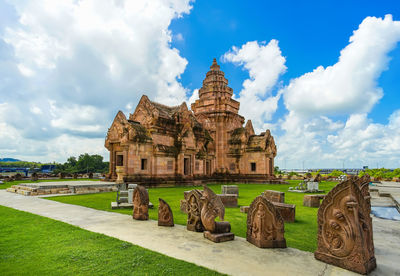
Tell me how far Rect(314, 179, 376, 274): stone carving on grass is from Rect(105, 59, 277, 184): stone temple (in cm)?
1773

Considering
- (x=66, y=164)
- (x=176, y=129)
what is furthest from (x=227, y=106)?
(x=66, y=164)

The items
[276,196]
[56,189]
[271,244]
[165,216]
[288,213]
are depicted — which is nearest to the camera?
[271,244]

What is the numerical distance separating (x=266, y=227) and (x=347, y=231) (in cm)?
163

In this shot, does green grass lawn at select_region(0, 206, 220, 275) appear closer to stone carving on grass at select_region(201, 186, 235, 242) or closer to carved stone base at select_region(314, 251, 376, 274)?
stone carving on grass at select_region(201, 186, 235, 242)

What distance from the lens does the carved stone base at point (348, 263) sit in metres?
4.07

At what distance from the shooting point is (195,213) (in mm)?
6836

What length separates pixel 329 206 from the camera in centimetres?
465

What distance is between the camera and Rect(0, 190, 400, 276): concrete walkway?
4.20 metres

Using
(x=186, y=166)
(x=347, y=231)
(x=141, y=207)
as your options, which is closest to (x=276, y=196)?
(x=141, y=207)

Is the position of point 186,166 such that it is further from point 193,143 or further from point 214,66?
point 214,66

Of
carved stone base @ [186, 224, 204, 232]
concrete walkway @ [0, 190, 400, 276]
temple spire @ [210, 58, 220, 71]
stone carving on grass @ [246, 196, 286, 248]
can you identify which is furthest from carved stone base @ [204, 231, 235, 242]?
temple spire @ [210, 58, 220, 71]

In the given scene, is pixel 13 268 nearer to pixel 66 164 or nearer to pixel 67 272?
pixel 67 272

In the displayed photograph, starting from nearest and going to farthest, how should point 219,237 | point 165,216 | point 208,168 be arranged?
point 219,237 < point 165,216 < point 208,168

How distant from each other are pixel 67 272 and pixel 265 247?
3.93 meters
